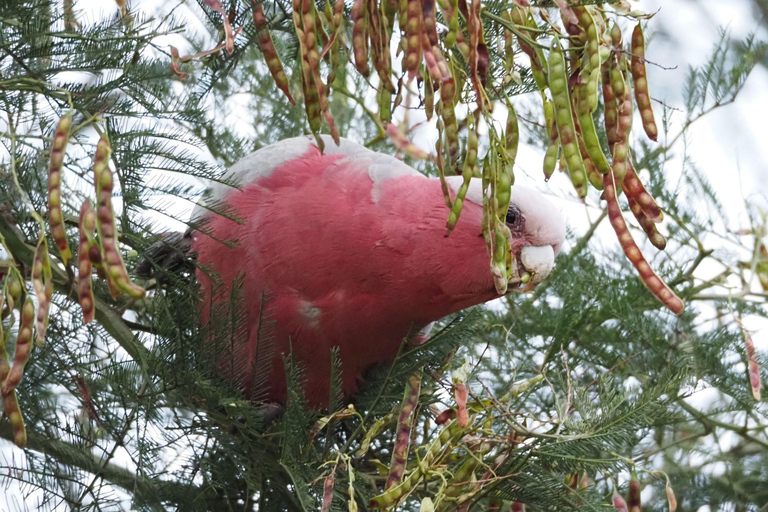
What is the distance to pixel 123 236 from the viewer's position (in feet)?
5.21

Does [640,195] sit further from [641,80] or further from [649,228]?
[641,80]

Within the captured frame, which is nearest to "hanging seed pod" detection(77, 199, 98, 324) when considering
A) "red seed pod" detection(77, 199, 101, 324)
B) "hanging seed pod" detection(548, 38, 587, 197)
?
"red seed pod" detection(77, 199, 101, 324)

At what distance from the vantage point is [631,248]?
1284mm

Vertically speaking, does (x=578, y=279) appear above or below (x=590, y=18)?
above

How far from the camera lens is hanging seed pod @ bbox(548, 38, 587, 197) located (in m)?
1.15

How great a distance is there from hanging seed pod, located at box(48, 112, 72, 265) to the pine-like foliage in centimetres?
4

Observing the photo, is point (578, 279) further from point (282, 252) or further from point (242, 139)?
point (242, 139)

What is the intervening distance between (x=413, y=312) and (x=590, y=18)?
906mm

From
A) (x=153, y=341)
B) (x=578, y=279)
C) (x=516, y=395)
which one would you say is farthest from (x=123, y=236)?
(x=578, y=279)

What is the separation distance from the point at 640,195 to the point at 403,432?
66 centimetres

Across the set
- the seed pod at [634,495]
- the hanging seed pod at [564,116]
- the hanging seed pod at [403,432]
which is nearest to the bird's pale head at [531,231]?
the hanging seed pod at [403,432]

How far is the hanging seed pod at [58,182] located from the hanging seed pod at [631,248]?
27.8 inches

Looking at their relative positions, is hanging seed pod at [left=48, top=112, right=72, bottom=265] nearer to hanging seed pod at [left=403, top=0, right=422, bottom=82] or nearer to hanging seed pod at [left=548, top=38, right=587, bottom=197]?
hanging seed pod at [left=403, top=0, right=422, bottom=82]

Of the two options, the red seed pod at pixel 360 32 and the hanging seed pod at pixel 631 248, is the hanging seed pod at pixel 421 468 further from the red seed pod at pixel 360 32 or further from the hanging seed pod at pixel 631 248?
the red seed pod at pixel 360 32
